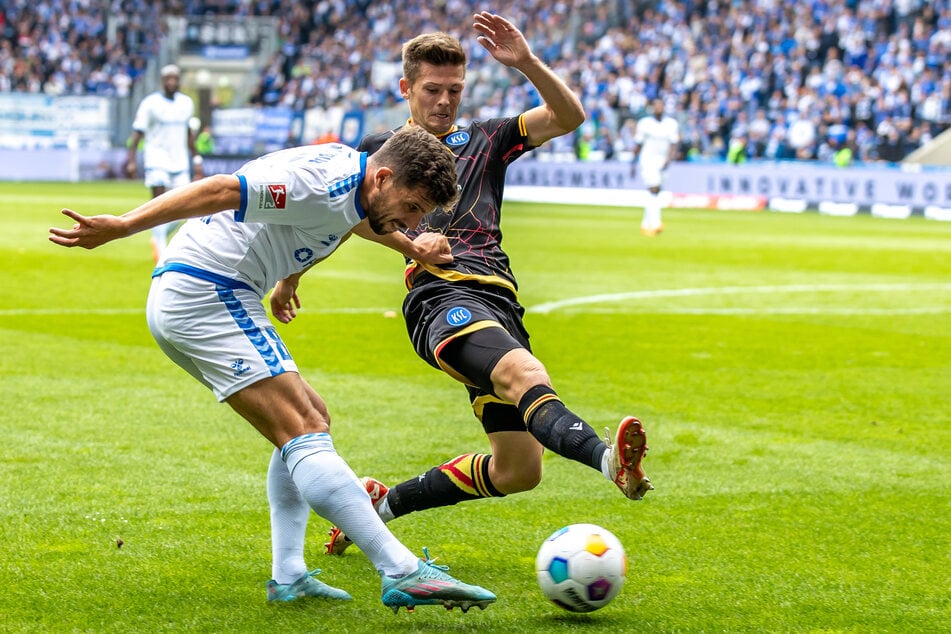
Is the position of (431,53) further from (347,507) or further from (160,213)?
(347,507)

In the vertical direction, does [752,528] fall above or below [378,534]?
below

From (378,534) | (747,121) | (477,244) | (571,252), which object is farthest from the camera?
(747,121)

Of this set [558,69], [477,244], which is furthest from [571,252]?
[558,69]

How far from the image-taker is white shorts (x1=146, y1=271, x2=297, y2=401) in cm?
421

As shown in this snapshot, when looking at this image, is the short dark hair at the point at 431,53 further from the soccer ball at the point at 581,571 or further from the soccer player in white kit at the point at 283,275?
the soccer ball at the point at 581,571

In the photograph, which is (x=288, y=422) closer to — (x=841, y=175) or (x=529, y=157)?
(x=841, y=175)

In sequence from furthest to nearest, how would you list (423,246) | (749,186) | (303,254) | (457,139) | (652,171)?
(749,186), (652,171), (457,139), (423,246), (303,254)

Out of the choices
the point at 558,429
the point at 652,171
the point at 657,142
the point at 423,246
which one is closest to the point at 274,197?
the point at 423,246

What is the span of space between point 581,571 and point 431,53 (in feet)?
7.27

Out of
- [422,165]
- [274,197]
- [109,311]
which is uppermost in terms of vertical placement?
[422,165]

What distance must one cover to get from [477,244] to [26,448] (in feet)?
→ 9.73

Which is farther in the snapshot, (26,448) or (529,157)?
(529,157)

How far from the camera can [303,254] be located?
4414 millimetres

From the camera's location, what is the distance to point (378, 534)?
4.14 metres
